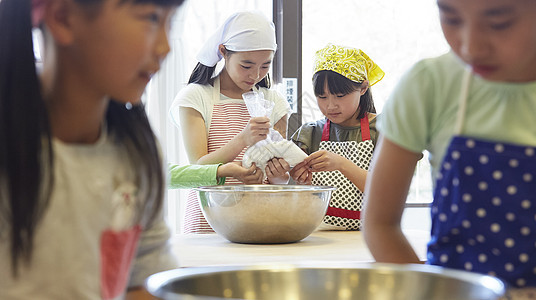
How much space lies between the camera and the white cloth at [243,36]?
2.02 m

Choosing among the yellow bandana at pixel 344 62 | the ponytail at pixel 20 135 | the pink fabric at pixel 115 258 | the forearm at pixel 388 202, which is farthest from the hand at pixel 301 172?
the ponytail at pixel 20 135

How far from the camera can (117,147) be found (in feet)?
2.27

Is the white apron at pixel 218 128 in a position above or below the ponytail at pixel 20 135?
below

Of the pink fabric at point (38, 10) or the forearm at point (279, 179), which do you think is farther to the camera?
the forearm at point (279, 179)

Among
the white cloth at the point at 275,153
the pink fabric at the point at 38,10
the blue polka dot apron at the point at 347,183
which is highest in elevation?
the pink fabric at the point at 38,10

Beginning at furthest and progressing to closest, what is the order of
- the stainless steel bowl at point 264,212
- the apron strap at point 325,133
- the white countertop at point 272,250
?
the apron strap at point 325,133 < the stainless steel bowl at point 264,212 < the white countertop at point 272,250

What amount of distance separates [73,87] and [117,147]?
3.8 inches

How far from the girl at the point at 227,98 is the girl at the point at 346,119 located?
192 millimetres

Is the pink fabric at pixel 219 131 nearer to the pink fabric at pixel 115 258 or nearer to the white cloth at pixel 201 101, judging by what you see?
the white cloth at pixel 201 101

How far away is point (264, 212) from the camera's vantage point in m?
1.39

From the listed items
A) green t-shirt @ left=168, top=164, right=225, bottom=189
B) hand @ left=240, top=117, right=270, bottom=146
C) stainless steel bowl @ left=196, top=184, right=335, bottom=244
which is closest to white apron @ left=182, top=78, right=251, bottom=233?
hand @ left=240, top=117, right=270, bottom=146

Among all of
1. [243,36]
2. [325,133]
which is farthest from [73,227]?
[325,133]

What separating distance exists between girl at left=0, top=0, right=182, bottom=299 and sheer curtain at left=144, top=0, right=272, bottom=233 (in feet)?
6.87

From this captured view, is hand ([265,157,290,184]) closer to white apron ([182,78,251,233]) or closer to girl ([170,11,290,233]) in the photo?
girl ([170,11,290,233])
